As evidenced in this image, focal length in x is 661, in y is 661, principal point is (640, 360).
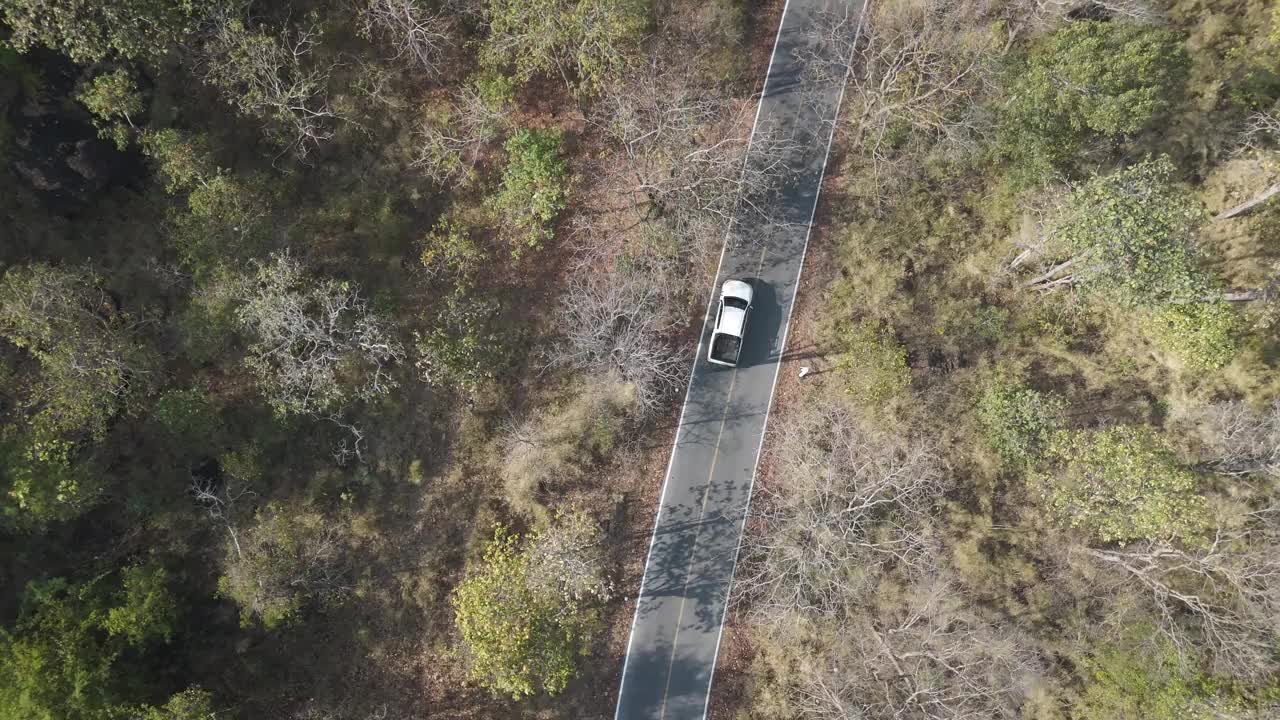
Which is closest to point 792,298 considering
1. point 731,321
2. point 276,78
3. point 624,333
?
point 731,321

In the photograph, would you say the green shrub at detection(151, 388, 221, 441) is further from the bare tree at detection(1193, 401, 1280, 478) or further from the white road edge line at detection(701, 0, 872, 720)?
the bare tree at detection(1193, 401, 1280, 478)

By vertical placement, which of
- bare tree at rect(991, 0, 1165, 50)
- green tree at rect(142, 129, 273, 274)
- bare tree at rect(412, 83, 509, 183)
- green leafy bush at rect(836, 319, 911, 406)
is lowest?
green leafy bush at rect(836, 319, 911, 406)

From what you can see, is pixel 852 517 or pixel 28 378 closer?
pixel 28 378

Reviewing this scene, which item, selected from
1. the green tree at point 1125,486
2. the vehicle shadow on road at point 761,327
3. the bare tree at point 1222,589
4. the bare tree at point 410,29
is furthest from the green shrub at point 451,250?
the bare tree at point 1222,589

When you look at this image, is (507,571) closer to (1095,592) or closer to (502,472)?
(502,472)

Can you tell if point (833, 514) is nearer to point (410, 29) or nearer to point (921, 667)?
point (921, 667)

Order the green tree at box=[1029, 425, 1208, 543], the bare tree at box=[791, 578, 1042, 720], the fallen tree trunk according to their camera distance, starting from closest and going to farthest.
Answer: the green tree at box=[1029, 425, 1208, 543] → the fallen tree trunk → the bare tree at box=[791, 578, 1042, 720]

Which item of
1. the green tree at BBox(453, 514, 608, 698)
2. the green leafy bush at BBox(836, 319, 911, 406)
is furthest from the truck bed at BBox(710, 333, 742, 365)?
the green tree at BBox(453, 514, 608, 698)

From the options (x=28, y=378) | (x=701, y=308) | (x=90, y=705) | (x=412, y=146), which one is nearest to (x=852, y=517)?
(x=701, y=308)
